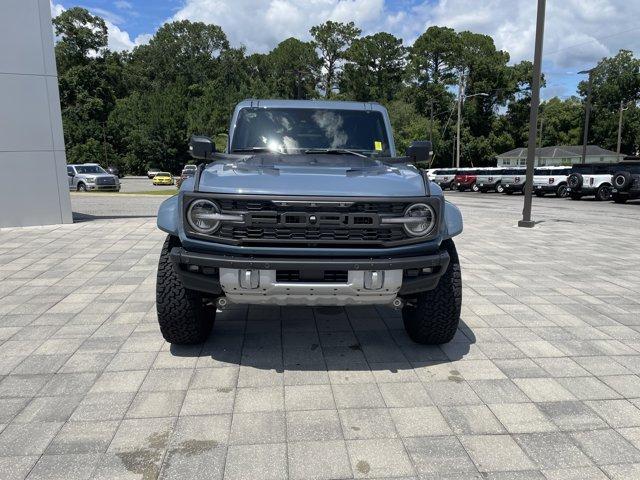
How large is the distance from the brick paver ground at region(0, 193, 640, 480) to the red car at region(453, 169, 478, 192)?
28248mm

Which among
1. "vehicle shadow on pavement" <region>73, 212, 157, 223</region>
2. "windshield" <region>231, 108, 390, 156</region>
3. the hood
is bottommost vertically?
"vehicle shadow on pavement" <region>73, 212, 157, 223</region>

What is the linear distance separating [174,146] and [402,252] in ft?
191

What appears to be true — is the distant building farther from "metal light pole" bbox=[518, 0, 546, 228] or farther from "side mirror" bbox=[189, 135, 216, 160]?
"side mirror" bbox=[189, 135, 216, 160]

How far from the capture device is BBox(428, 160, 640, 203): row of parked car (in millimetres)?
20562

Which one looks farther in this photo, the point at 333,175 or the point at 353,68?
the point at 353,68

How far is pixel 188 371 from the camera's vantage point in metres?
3.54

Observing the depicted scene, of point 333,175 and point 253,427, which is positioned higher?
point 333,175

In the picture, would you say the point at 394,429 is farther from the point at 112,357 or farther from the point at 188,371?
the point at 112,357

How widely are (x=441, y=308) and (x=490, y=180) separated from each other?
29751 mm

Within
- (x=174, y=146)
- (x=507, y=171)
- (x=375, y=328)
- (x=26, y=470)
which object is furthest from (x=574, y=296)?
(x=174, y=146)

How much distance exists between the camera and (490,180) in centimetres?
3141

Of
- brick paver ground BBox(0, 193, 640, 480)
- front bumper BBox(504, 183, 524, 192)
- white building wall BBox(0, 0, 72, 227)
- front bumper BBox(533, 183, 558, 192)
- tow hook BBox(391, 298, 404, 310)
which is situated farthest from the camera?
front bumper BBox(504, 183, 524, 192)

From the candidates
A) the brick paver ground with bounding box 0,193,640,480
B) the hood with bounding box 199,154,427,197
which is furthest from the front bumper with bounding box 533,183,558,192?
the hood with bounding box 199,154,427,197

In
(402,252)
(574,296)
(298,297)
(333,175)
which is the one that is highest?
(333,175)
